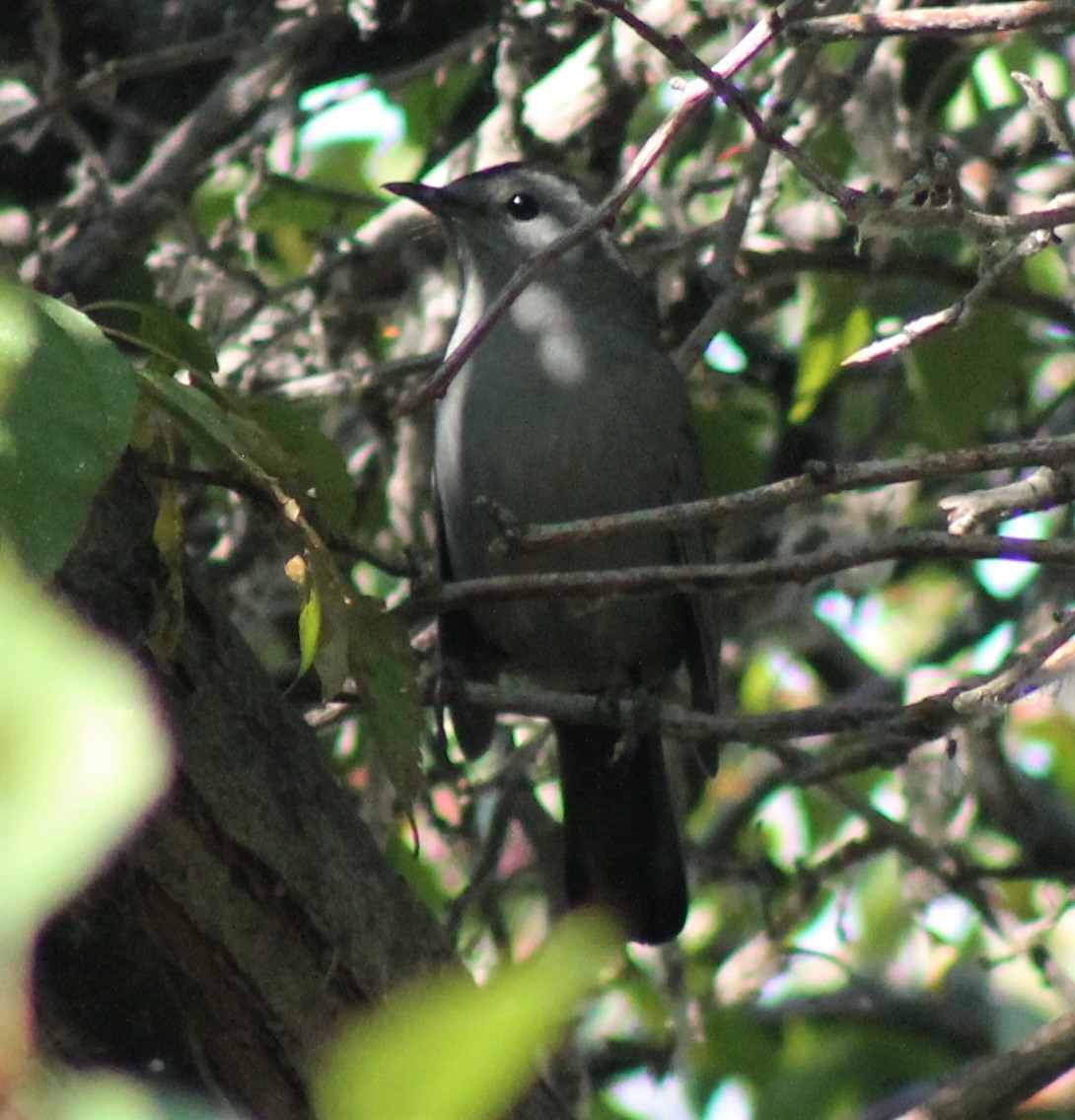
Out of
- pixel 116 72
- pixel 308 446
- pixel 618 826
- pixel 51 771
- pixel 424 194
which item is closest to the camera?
pixel 51 771

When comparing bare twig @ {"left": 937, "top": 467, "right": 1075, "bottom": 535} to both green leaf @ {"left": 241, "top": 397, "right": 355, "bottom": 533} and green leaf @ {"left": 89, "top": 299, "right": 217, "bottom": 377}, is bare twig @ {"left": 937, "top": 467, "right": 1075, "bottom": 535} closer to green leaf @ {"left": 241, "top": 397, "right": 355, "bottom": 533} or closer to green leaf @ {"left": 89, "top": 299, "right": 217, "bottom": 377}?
green leaf @ {"left": 241, "top": 397, "right": 355, "bottom": 533}

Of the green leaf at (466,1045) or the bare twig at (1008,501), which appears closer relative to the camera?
the green leaf at (466,1045)

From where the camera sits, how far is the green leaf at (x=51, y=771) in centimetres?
75

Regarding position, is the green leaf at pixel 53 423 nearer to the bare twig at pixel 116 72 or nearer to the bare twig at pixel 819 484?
the bare twig at pixel 819 484

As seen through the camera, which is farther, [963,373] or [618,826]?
[618,826]

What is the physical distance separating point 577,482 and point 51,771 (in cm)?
370

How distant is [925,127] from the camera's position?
13.8 ft

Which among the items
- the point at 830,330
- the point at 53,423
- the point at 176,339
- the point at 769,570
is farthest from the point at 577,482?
the point at 53,423

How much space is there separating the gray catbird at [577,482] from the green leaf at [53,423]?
247 centimetres

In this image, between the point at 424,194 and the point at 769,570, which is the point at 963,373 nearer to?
the point at 424,194

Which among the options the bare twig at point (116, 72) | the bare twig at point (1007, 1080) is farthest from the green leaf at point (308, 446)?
the bare twig at point (116, 72)

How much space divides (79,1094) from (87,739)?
0.58 feet

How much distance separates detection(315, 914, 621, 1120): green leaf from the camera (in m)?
0.74

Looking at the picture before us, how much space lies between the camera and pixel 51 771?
0.75 m
